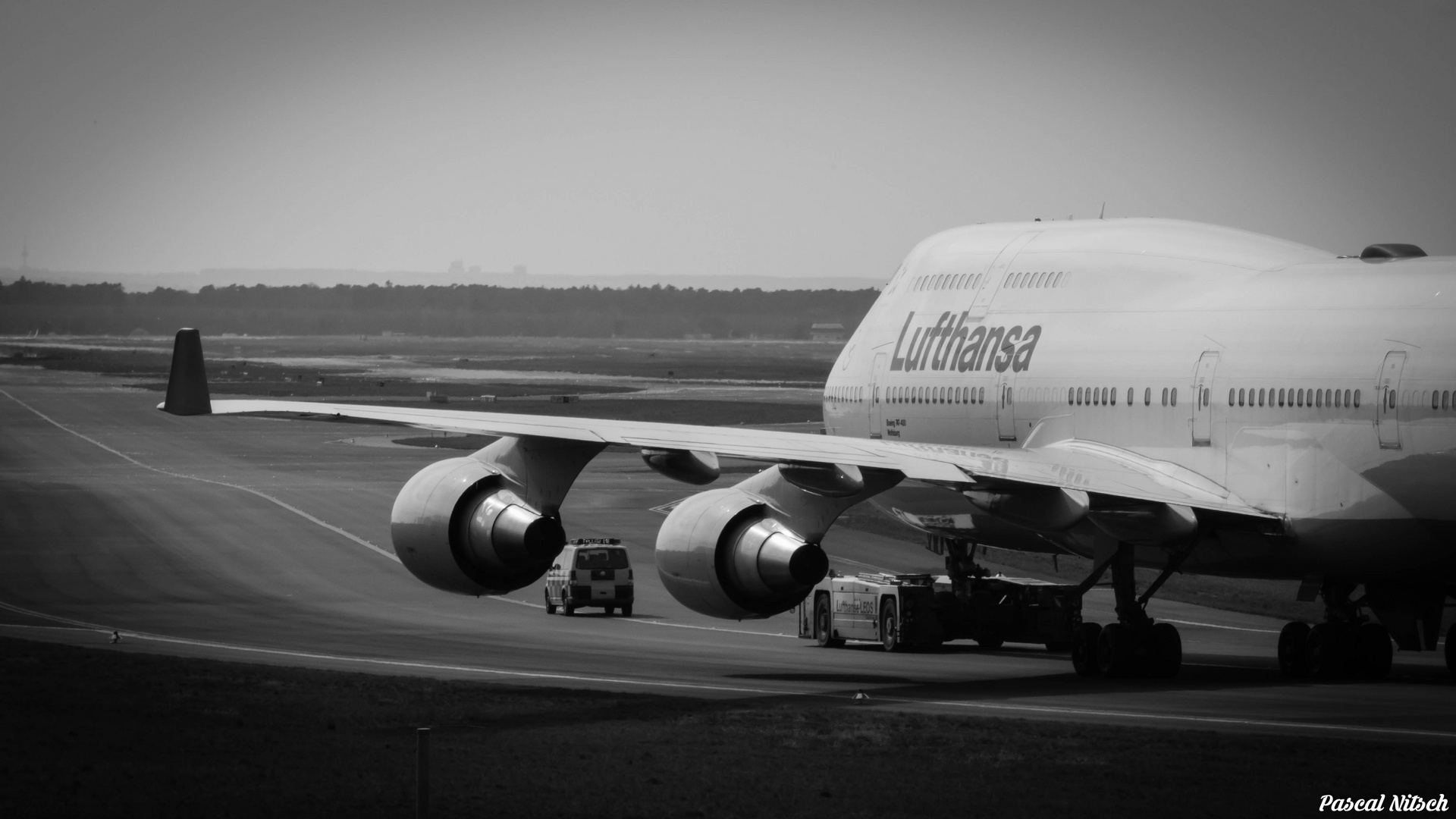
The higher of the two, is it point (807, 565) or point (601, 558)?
point (807, 565)

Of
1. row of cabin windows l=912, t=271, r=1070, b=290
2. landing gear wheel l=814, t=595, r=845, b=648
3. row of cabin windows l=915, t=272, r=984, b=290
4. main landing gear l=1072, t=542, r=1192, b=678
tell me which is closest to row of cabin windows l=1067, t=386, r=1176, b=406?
row of cabin windows l=912, t=271, r=1070, b=290

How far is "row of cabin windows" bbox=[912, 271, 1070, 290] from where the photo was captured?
109 feet

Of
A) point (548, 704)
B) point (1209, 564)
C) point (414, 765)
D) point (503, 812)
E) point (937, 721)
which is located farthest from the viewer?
point (1209, 564)

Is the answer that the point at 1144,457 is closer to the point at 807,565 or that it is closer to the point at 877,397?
the point at 807,565

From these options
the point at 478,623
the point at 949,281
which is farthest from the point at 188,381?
the point at 478,623

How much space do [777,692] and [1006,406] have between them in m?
7.08

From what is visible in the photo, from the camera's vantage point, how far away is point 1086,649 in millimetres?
31297

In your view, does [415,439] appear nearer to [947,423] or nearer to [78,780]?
[947,423]

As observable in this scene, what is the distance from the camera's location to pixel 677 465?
93.2 ft

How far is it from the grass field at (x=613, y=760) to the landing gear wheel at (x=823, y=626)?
11.9 meters

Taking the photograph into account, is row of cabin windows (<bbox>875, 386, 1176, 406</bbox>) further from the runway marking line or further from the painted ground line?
the painted ground line

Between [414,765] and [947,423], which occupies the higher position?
[947,423]

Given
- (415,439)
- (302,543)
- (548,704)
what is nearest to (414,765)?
(548,704)

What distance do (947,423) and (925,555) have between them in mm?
24335
